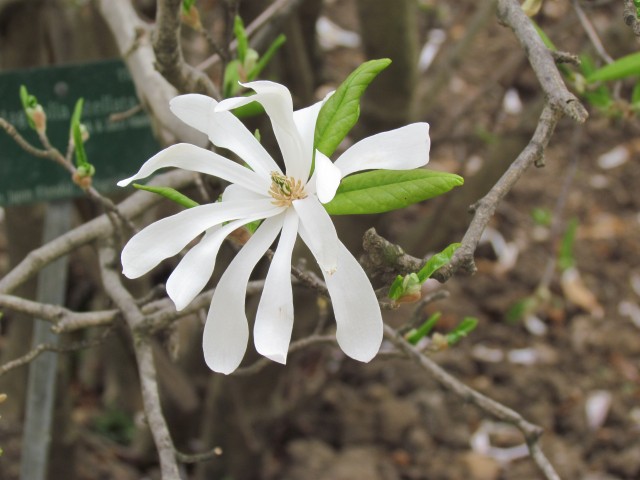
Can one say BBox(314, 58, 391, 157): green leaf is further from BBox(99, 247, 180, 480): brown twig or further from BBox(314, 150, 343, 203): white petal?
BBox(99, 247, 180, 480): brown twig

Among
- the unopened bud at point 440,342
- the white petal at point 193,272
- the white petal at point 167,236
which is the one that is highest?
the white petal at point 167,236

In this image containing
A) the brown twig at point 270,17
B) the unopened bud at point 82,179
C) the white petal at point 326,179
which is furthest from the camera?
the brown twig at point 270,17

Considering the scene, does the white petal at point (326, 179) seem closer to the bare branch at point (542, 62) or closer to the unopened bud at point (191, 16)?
the bare branch at point (542, 62)

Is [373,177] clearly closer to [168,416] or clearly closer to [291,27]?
[291,27]

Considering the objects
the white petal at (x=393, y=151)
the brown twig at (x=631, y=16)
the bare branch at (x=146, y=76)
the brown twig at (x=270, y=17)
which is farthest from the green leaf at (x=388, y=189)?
the brown twig at (x=270, y=17)

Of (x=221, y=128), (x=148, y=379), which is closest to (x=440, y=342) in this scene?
(x=148, y=379)

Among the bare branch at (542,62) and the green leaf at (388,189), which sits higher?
the bare branch at (542,62)

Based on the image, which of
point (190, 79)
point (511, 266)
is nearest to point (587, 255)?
point (511, 266)
